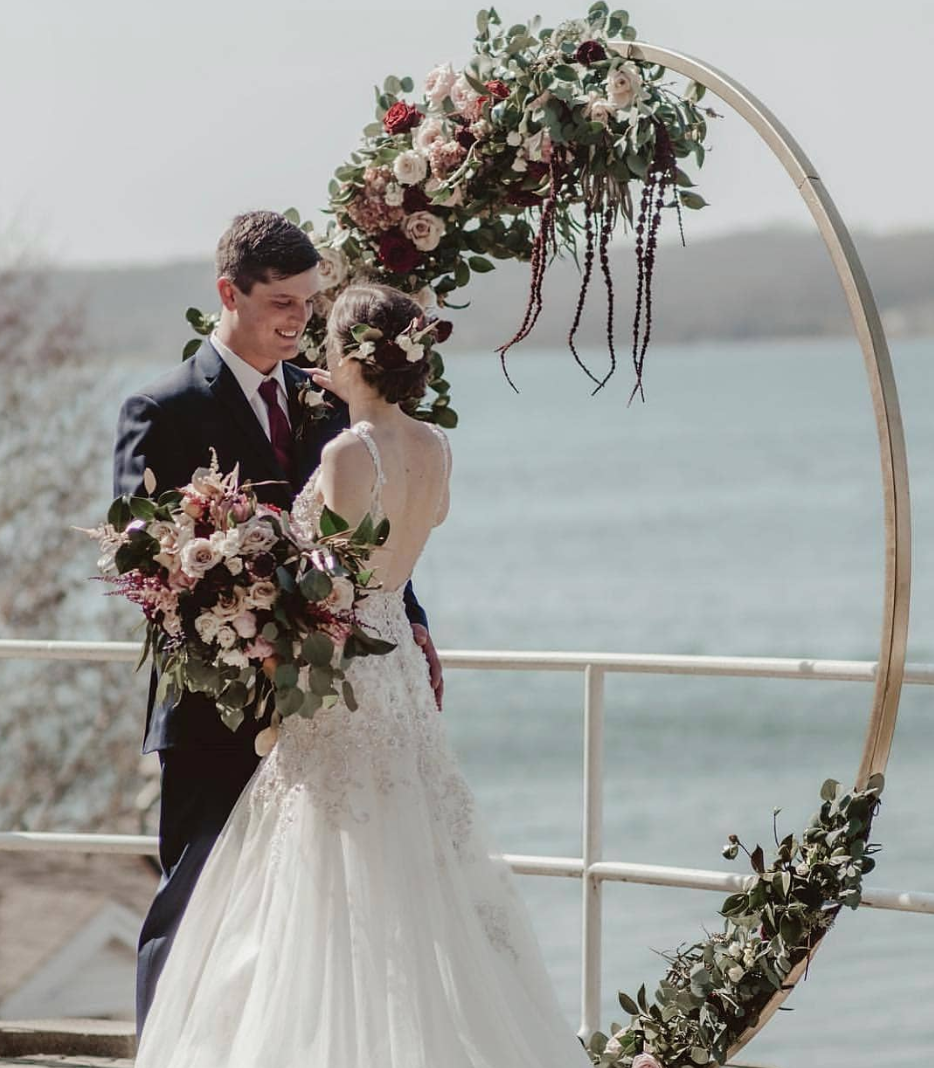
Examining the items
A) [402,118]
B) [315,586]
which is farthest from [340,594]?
[402,118]

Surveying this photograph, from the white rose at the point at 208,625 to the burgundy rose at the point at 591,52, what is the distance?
5.14ft

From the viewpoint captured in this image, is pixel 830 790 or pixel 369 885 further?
pixel 830 790

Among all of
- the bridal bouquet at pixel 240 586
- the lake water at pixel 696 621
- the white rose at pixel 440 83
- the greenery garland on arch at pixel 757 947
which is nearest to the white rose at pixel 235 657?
the bridal bouquet at pixel 240 586

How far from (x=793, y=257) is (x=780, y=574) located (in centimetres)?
817

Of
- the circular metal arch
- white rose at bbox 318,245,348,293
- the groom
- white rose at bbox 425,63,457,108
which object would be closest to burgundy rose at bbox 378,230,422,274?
white rose at bbox 318,245,348,293

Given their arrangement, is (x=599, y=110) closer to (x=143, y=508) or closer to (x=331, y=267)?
(x=331, y=267)

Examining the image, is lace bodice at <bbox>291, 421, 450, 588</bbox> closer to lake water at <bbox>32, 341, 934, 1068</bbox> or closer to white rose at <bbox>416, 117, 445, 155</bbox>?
white rose at <bbox>416, 117, 445, 155</bbox>

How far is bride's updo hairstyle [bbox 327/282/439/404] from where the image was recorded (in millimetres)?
3607

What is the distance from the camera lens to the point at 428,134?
4.54m

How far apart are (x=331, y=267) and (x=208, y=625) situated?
57.5 inches

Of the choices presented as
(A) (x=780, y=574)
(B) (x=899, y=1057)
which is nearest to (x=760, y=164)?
(A) (x=780, y=574)

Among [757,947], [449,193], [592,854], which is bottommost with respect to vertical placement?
[757,947]

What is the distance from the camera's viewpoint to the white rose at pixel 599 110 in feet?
13.5

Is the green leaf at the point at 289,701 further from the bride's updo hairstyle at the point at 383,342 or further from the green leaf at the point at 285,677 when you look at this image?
the bride's updo hairstyle at the point at 383,342
